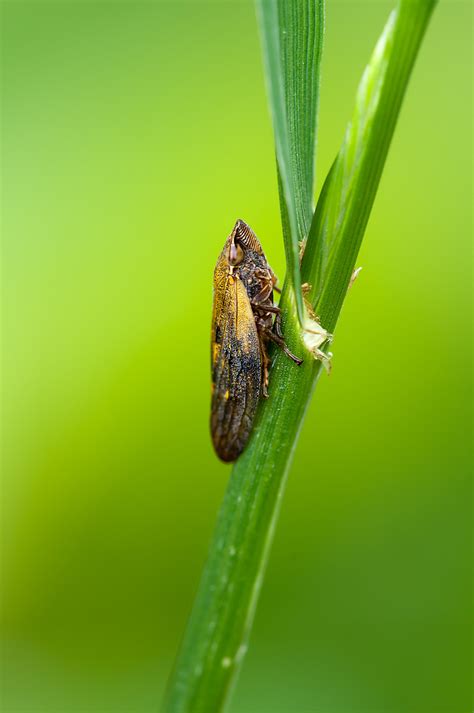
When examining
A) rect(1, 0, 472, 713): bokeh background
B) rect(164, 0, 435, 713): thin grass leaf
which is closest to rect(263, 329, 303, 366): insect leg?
rect(164, 0, 435, 713): thin grass leaf

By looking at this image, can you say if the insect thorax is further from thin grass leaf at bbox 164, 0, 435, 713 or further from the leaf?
the leaf

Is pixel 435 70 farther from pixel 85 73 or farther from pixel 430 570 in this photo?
pixel 430 570

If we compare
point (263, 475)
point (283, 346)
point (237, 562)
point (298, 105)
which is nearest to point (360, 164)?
point (298, 105)

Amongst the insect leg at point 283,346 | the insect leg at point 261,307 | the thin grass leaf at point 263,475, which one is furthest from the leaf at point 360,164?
the insect leg at point 261,307

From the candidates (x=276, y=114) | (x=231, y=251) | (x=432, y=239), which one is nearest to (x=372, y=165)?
(x=276, y=114)

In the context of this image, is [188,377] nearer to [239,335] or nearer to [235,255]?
[235,255]
